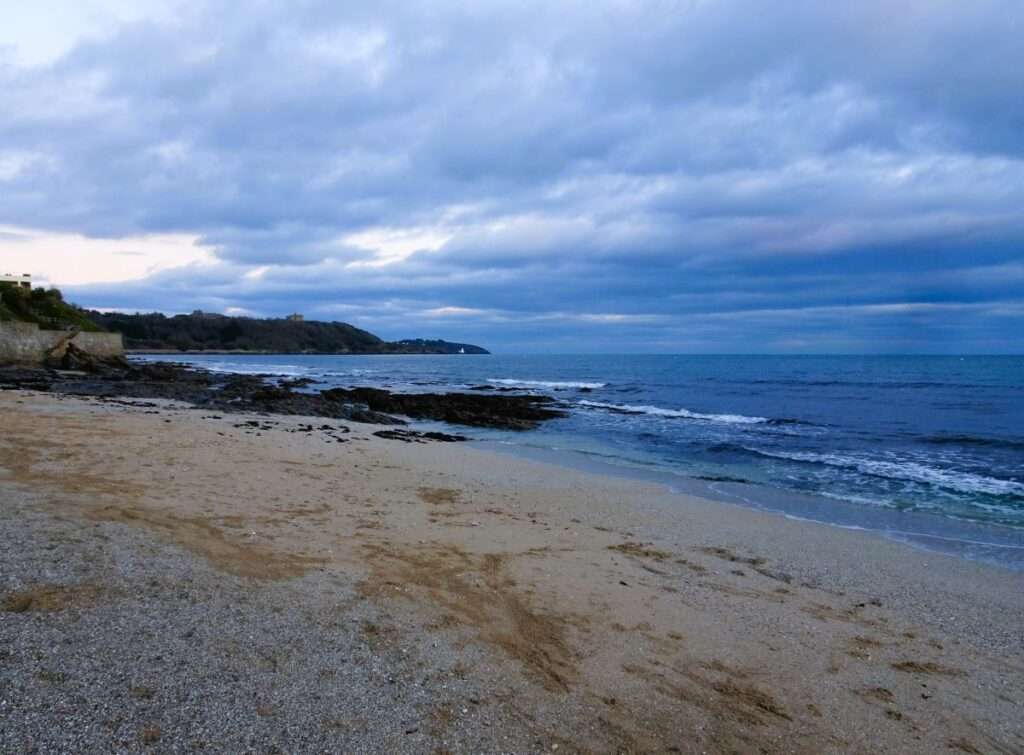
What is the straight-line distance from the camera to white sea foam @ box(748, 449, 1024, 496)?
11.8 metres

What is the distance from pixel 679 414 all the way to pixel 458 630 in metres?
23.6

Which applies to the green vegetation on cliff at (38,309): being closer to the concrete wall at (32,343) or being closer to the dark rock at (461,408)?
the concrete wall at (32,343)

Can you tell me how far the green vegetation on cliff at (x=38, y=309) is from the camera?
1529 inches

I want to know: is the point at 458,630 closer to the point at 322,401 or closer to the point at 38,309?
the point at 322,401

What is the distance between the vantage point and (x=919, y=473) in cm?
1343

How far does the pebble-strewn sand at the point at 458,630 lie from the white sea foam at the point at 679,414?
16713 millimetres

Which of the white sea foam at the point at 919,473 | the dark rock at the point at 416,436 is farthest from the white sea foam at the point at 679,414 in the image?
the dark rock at the point at 416,436

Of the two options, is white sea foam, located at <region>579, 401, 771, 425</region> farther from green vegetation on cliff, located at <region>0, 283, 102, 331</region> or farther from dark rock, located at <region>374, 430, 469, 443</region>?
green vegetation on cliff, located at <region>0, 283, 102, 331</region>

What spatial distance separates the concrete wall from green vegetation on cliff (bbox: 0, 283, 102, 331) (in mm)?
3032

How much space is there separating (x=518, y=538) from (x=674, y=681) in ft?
10.5

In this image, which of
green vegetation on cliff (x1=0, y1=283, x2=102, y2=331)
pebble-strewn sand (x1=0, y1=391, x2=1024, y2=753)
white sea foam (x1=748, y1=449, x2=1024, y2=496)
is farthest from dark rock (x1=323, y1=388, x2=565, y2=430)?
green vegetation on cliff (x1=0, y1=283, x2=102, y2=331)

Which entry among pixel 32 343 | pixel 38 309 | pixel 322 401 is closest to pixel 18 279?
pixel 38 309

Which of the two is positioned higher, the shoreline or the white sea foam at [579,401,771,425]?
the white sea foam at [579,401,771,425]

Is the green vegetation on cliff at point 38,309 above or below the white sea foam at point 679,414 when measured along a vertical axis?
above
